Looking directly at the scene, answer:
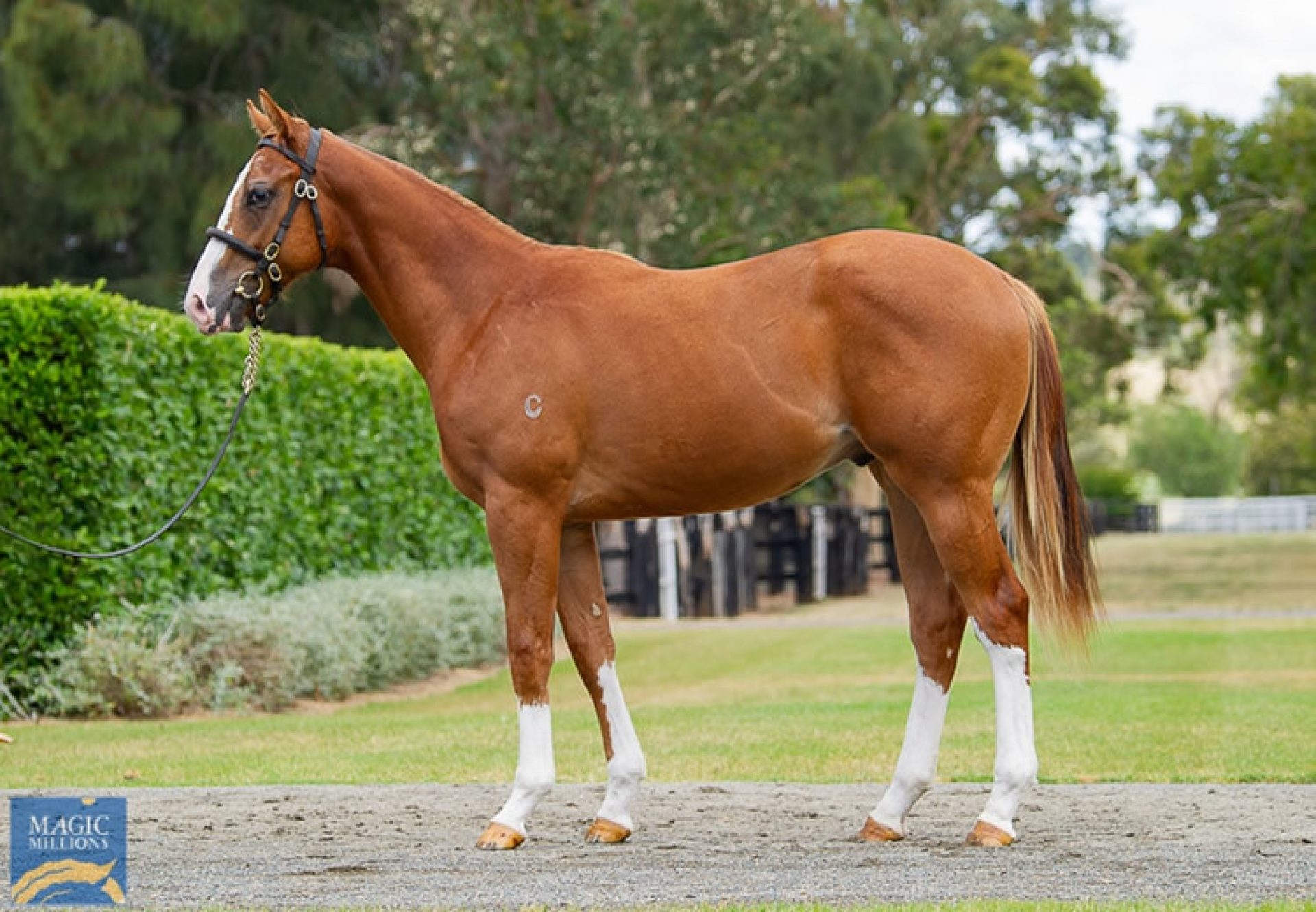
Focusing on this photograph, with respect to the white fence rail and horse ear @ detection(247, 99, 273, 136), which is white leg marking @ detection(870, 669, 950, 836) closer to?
horse ear @ detection(247, 99, 273, 136)

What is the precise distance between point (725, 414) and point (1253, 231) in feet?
73.2

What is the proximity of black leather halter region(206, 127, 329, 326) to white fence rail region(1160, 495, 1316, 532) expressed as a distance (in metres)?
63.5

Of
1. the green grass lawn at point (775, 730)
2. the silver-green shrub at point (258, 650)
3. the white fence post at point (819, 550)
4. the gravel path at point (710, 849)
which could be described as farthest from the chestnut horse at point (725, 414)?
the white fence post at point (819, 550)

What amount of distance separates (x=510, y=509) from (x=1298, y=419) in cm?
7994

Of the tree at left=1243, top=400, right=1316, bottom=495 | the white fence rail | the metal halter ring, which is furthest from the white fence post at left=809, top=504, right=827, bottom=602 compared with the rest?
the tree at left=1243, top=400, right=1316, bottom=495

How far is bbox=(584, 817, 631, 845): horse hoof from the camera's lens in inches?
237

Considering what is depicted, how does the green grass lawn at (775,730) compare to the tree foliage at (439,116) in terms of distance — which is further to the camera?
the tree foliage at (439,116)

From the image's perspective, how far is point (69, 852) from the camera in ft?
16.0

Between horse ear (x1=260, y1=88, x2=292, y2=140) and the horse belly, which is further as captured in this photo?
horse ear (x1=260, y1=88, x2=292, y2=140)

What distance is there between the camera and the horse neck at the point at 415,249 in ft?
20.5

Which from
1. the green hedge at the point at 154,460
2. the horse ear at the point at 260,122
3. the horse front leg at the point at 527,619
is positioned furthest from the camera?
the green hedge at the point at 154,460

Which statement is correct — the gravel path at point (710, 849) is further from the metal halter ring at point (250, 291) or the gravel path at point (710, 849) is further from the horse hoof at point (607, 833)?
the metal halter ring at point (250, 291)

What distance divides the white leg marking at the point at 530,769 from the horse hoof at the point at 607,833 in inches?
11.0

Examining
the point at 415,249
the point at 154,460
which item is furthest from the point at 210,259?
the point at 154,460
